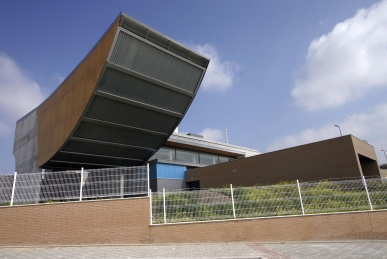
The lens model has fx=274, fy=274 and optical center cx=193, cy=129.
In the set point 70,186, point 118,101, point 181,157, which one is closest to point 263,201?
point 70,186

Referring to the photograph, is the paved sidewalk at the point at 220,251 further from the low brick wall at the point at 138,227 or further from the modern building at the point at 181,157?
the modern building at the point at 181,157

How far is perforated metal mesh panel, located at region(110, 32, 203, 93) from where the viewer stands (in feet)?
50.6

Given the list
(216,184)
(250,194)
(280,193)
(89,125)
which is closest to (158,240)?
(250,194)

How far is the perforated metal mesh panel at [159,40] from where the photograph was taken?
15.0 meters

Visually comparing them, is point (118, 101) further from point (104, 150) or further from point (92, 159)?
point (92, 159)

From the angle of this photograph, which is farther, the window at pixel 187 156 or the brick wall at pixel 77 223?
the window at pixel 187 156

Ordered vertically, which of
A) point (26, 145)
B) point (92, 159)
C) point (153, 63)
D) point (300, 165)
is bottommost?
point (300, 165)

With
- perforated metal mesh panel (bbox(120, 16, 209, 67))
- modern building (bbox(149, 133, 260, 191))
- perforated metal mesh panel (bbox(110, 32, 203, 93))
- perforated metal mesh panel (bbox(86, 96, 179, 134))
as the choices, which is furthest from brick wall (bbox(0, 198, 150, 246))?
modern building (bbox(149, 133, 260, 191))

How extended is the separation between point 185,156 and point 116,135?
1158cm

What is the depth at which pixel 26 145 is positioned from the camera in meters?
22.8

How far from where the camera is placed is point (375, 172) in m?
20.9

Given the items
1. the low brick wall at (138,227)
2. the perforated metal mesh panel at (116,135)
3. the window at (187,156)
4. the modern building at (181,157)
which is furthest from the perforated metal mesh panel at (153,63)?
the window at (187,156)

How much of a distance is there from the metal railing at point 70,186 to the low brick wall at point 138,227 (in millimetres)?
349

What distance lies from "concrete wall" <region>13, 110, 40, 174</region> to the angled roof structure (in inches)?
7.5
